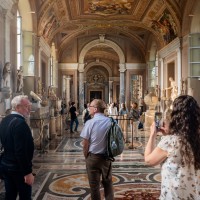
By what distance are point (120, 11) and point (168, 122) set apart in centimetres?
1678

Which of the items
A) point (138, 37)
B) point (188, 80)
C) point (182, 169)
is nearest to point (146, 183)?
point (182, 169)

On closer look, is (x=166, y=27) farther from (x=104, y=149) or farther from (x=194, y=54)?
(x=104, y=149)

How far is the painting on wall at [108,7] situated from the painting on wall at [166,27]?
192 centimetres

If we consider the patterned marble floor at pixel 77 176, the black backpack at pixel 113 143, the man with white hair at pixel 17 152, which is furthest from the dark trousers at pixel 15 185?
the patterned marble floor at pixel 77 176

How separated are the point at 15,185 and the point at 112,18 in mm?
17432

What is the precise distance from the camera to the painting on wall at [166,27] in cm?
1678

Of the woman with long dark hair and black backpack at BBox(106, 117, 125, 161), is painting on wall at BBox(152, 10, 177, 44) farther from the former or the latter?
the woman with long dark hair

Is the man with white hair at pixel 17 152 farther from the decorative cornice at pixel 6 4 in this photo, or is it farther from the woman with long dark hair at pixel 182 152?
the decorative cornice at pixel 6 4

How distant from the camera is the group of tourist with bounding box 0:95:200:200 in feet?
7.89

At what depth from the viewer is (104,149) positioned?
4137 mm

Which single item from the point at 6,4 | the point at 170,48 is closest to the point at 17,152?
the point at 6,4

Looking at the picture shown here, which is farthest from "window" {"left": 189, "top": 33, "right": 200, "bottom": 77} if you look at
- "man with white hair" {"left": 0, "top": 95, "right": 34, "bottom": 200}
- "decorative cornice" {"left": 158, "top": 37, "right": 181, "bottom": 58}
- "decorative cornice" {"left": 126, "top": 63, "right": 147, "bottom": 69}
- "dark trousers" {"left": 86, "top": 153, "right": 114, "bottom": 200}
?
"man with white hair" {"left": 0, "top": 95, "right": 34, "bottom": 200}

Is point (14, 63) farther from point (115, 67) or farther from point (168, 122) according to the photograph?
point (115, 67)

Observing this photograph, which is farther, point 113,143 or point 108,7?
point 108,7
